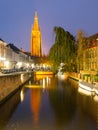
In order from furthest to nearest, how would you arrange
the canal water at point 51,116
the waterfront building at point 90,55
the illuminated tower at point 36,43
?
the illuminated tower at point 36,43, the waterfront building at point 90,55, the canal water at point 51,116

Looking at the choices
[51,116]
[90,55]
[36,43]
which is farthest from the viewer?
[36,43]

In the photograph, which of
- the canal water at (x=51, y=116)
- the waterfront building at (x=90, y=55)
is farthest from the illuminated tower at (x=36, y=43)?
the canal water at (x=51, y=116)

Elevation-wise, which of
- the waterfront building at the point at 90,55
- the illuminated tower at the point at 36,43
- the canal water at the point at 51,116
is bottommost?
the canal water at the point at 51,116

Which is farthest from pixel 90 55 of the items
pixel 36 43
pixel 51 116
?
pixel 36 43

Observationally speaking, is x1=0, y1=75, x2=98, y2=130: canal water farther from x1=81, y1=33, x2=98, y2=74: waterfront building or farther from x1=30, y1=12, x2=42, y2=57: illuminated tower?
x1=30, y1=12, x2=42, y2=57: illuminated tower

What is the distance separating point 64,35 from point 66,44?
196cm

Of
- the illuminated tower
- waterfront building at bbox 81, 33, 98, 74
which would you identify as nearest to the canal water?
waterfront building at bbox 81, 33, 98, 74

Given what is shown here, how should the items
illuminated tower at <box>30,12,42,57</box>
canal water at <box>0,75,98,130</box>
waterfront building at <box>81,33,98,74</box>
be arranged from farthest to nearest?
illuminated tower at <box>30,12,42,57</box> → waterfront building at <box>81,33,98,74</box> → canal water at <box>0,75,98,130</box>

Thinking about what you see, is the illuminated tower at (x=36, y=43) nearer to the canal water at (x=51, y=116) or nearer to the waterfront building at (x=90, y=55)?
the waterfront building at (x=90, y=55)

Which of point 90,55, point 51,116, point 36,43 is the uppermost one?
point 36,43

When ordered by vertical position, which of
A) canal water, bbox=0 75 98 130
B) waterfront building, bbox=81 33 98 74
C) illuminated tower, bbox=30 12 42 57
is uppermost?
illuminated tower, bbox=30 12 42 57

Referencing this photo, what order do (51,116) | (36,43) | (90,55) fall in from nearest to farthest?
(51,116) < (90,55) < (36,43)

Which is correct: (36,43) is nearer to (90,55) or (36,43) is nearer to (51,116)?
(90,55)

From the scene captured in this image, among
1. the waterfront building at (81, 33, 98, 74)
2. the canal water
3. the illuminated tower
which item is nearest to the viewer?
the canal water
